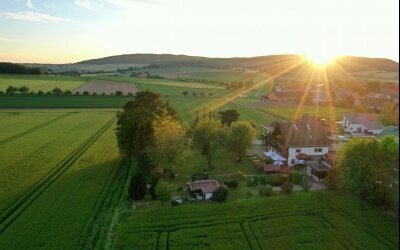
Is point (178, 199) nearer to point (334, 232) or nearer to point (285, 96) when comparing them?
point (334, 232)

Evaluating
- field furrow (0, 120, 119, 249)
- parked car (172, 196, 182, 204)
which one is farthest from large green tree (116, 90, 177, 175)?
parked car (172, 196, 182, 204)

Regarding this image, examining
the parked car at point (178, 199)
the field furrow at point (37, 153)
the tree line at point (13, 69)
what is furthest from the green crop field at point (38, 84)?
the parked car at point (178, 199)

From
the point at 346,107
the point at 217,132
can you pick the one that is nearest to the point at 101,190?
the point at 217,132

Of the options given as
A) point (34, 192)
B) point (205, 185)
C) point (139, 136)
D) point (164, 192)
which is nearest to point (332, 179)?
point (205, 185)

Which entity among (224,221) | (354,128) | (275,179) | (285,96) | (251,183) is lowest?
(224,221)

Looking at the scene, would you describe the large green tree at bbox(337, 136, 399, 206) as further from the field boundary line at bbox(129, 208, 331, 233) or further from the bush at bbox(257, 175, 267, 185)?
the bush at bbox(257, 175, 267, 185)

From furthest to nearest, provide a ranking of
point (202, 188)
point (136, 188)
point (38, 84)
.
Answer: point (38, 84) → point (202, 188) → point (136, 188)

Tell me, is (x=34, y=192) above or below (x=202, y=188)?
above
